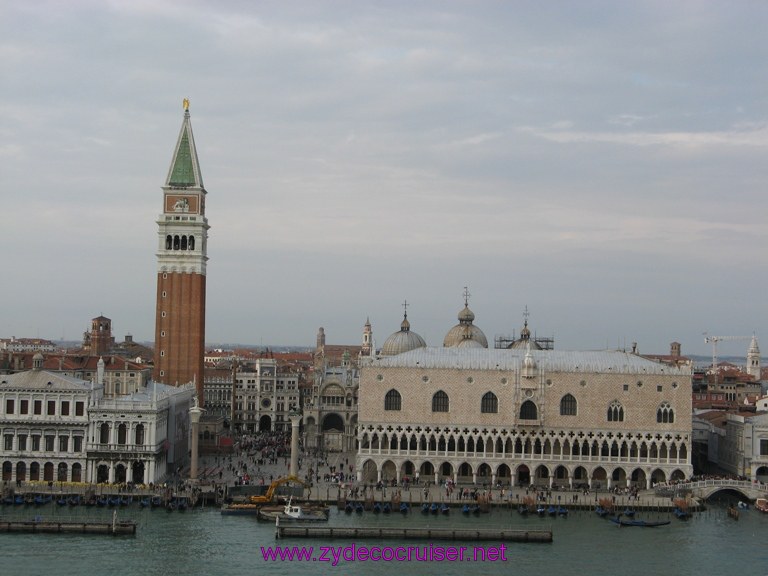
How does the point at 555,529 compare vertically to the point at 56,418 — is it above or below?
below

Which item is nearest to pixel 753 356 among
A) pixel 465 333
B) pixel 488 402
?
pixel 465 333

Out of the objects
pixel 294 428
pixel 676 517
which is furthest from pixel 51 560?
pixel 676 517

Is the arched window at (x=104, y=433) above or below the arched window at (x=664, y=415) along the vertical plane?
below

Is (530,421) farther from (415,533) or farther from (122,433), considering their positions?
(122,433)

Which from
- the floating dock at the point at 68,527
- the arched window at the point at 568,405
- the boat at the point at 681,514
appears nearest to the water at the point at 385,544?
the boat at the point at 681,514

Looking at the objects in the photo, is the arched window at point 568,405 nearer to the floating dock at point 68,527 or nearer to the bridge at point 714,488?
the bridge at point 714,488

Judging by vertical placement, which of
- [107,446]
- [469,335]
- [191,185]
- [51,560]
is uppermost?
[191,185]

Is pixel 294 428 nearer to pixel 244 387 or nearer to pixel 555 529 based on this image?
pixel 555 529
